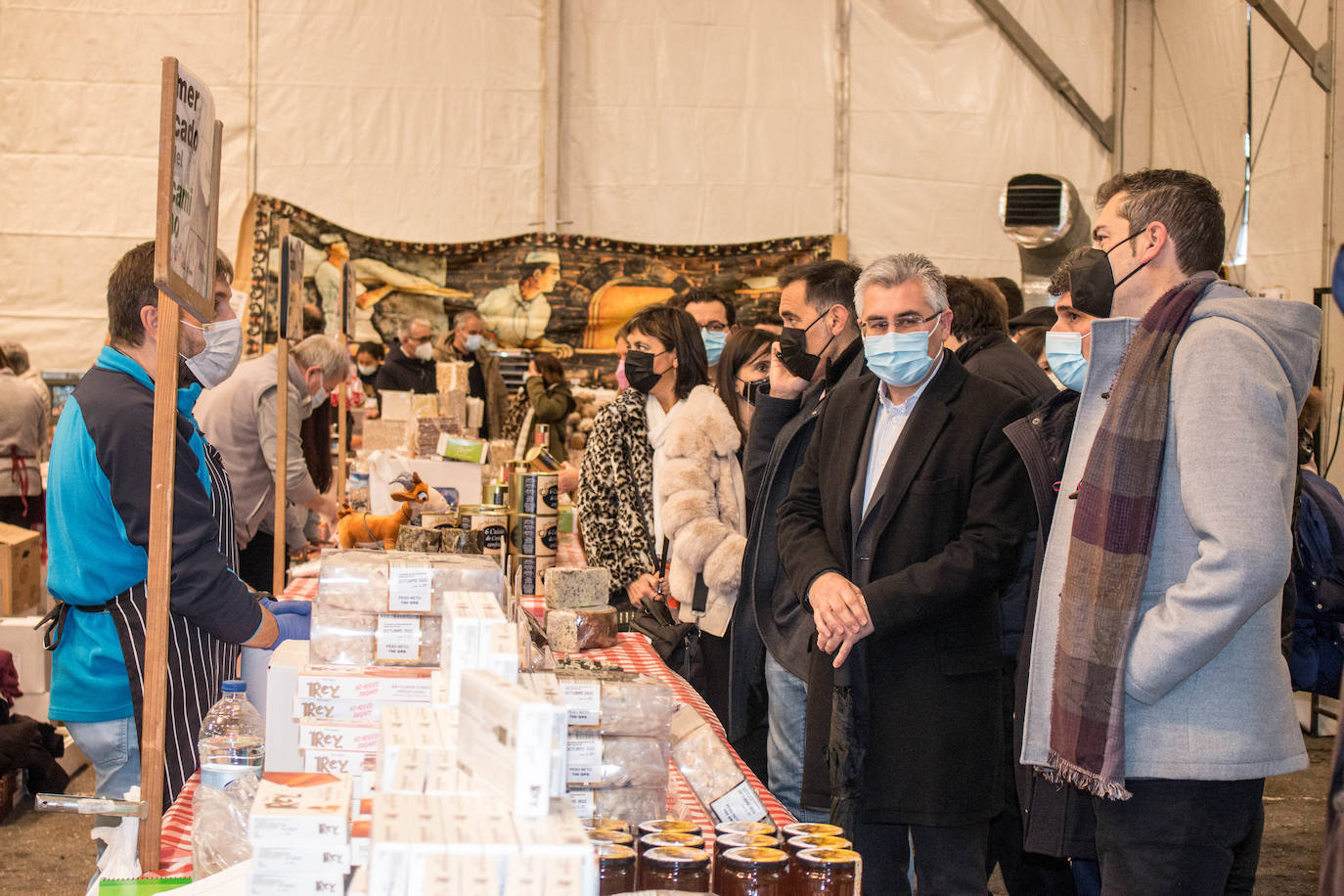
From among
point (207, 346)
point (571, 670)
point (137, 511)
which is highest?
point (207, 346)

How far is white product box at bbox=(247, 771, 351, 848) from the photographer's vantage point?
1.30 m

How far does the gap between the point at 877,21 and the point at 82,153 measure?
22.2ft

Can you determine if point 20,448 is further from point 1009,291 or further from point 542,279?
point 1009,291

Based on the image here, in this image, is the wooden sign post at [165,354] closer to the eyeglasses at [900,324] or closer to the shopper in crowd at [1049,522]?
the eyeglasses at [900,324]

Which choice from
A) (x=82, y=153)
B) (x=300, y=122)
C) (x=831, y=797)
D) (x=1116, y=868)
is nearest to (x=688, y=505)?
(x=831, y=797)

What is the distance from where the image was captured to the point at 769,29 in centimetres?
1033

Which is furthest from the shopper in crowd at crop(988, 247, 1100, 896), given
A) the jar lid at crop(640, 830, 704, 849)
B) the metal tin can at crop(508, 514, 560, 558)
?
the metal tin can at crop(508, 514, 560, 558)

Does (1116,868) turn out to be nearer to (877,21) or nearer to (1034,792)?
(1034,792)

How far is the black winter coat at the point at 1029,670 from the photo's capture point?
222 cm

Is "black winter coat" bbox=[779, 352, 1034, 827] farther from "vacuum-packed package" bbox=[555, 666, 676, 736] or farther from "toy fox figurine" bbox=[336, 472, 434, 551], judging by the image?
"toy fox figurine" bbox=[336, 472, 434, 551]

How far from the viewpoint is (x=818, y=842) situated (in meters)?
1.63

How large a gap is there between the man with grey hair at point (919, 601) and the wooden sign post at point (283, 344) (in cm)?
189

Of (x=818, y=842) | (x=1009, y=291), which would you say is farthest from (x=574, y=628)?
(x=1009, y=291)

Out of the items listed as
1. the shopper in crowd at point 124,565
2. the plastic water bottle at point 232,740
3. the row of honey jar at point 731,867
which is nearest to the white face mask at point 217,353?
the shopper in crowd at point 124,565
